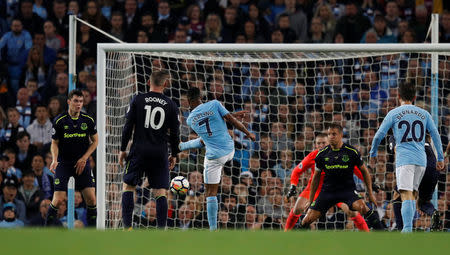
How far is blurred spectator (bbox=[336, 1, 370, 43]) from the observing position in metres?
14.1

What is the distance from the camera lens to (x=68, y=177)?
1034 cm

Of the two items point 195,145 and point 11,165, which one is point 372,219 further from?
point 11,165

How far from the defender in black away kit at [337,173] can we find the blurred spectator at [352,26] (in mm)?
4670

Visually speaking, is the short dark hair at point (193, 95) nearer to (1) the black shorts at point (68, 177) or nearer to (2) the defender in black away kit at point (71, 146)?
(2) the defender in black away kit at point (71, 146)

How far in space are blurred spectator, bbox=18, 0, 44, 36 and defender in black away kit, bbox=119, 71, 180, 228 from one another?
5890mm

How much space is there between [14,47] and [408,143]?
7.22m

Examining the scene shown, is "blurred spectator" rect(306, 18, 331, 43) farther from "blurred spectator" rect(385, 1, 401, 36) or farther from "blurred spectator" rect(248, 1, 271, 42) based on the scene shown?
"blurred spectator" rect(385, 1, 401, 36)

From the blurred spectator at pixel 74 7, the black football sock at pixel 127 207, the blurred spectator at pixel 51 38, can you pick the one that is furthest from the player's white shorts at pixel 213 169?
the blurred spectator at pixel 74 7

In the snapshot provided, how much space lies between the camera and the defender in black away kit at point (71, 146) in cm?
1021

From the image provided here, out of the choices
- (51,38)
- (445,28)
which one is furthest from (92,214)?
(445,28)

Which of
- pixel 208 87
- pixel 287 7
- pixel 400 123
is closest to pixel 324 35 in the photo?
pixel 287 7

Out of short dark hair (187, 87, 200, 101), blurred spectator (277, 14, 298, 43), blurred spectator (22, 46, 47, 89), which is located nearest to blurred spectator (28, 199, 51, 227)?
blurred spectator (22, 46, 47, 89)

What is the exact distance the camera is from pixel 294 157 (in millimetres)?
12250

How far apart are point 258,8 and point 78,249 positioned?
1062 cm
